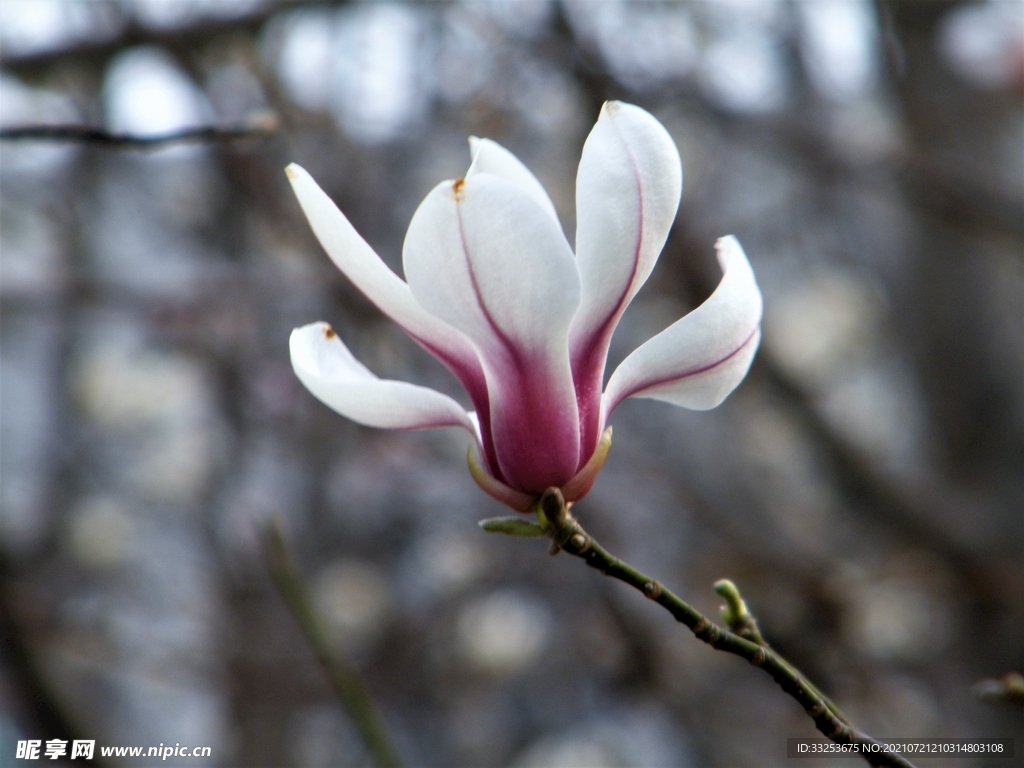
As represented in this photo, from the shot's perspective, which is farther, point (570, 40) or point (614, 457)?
point (614, 457)

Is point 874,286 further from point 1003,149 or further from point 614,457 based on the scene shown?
point 614,457

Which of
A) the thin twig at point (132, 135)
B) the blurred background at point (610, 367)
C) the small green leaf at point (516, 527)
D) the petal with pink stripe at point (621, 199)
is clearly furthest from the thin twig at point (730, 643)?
the blurred background at point (610, 367)

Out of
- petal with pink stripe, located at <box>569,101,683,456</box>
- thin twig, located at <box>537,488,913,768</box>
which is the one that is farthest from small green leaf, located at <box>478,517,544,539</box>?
petal with pink stripe, located at <box>569,101,683,456</box>

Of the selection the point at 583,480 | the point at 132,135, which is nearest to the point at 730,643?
the point at 583,480

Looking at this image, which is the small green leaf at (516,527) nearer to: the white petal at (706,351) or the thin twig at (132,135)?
the white petal at (706,351)

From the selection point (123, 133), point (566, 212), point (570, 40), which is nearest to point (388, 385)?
Answer: point (123, 133)

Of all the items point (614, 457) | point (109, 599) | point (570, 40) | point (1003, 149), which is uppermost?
point (570, 40)

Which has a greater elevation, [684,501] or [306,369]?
[306,369]

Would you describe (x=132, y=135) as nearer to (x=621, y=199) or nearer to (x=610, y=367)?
(x=621, y=199)

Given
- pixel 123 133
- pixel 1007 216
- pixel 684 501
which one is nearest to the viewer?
pixel 123 133
